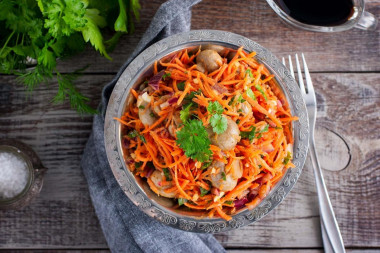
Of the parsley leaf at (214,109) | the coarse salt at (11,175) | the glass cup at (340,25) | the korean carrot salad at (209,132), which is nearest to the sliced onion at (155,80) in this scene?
the korean carrot salad at (209,132)

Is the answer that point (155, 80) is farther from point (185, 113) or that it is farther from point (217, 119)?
point (217, 119)

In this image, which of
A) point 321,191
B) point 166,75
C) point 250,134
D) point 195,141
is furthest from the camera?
point 321,191

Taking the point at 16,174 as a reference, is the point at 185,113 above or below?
above

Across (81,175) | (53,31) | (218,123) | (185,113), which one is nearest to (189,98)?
(185,113)

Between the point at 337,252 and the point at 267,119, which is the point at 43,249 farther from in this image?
the point at 337,252

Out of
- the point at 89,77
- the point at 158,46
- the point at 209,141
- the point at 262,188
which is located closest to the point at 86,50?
the point at 89,77

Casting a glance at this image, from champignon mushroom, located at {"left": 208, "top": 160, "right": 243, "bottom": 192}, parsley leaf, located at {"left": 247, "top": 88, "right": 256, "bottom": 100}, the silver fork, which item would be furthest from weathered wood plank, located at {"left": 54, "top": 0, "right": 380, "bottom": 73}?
champignon mushroom, located at {"left": 208, "top": 160, "right": 243, "bottom": 192}

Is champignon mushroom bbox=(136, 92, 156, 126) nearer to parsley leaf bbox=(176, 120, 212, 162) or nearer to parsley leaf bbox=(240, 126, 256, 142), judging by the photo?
parsley leaf bbox=(176, 120, 212, 162)

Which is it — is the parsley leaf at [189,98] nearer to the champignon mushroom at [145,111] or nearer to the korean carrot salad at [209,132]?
the korean carrot salad at [209,132]
